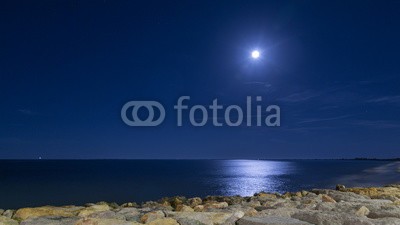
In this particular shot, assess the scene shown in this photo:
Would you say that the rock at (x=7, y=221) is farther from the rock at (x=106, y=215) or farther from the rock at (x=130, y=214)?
the rock at (x=130, y=214)

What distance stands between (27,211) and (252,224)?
5.25 metres

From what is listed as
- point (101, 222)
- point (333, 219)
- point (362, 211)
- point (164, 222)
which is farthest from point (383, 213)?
point (101, 222)

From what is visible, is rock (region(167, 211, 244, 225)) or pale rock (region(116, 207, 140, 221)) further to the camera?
pale rock (region(116, 207, 140, 221))

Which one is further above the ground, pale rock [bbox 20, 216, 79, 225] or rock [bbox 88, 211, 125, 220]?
rock [bbox 88, 211, 125, 220]

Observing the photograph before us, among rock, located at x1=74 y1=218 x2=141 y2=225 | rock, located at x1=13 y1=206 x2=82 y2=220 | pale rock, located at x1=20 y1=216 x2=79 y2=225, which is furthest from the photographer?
rock, located at x1=13 y1=206 x2=82 y2=220

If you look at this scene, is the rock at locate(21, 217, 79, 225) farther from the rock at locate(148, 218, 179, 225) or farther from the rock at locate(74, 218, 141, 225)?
the rock at locate(148, 218, 179, 225)

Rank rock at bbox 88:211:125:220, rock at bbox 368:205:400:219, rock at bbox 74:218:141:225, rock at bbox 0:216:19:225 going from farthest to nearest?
rock at bbox 88:211:125:220 < rock at bbox 0:216:19:225 < rock at bbox 368:205:400:219 < rock at bbox 74:218:141:225

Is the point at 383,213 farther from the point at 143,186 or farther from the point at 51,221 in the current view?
the point at 143,186

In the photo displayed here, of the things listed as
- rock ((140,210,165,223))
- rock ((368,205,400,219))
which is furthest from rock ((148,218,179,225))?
rock ((368,205,400,219))

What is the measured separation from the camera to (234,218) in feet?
26.2

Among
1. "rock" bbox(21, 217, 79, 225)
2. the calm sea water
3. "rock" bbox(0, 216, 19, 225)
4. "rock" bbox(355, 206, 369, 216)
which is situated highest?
"rock" bbox(355, 206, 369, 216)

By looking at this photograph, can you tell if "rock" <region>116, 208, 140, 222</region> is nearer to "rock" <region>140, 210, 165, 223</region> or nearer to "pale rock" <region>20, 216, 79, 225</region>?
"rock" <region>140, 210, 165, 223</region>

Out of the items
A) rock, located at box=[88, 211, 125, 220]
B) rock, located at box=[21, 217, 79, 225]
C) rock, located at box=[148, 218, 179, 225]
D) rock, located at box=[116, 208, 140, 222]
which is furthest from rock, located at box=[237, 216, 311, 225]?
rock, located at box=[21, 217, 79, 225]

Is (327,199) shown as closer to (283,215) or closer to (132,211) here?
(283,215)
